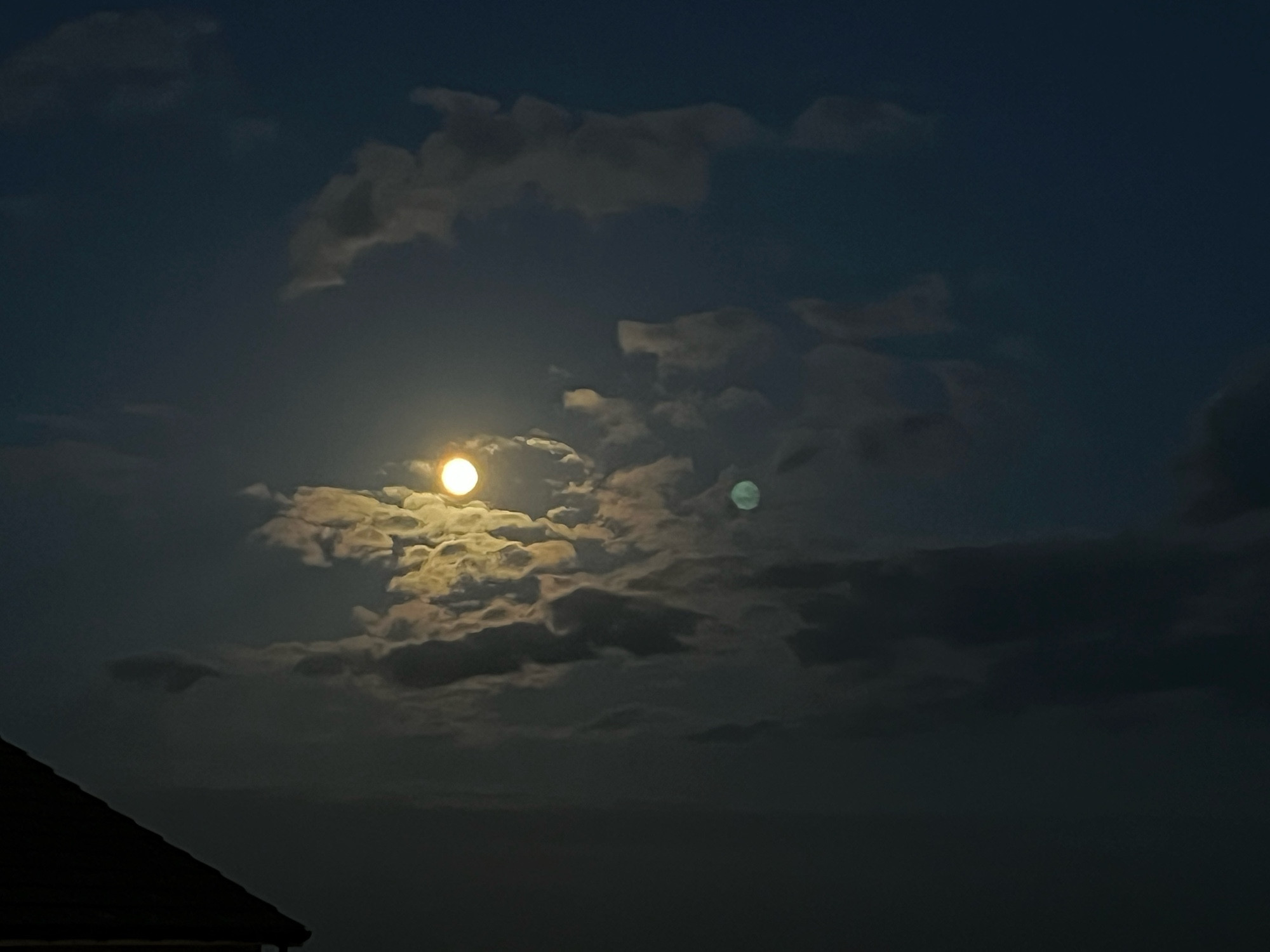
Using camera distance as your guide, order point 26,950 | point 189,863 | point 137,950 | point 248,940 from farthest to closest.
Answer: point 189,863 → point 248,940 → point 137,950 → point 26,950

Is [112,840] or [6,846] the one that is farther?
[112,840]

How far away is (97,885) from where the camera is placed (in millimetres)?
15867

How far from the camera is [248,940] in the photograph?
1670cm

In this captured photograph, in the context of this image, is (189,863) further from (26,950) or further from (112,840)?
(26,950)

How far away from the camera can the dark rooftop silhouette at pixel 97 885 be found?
1480 centimetres

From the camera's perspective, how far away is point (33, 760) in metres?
18.6

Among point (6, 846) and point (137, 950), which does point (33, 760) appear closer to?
point (6, 846)

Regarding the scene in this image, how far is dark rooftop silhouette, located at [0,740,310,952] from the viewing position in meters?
14.8

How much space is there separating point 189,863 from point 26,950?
3.41 metres

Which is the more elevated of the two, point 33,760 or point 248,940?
point 33,760

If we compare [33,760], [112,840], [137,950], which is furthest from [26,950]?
[33,760]

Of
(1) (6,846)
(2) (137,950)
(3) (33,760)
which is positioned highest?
(3) (33,760)

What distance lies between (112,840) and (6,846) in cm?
163

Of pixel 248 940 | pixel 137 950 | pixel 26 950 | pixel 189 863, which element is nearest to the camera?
→ pixel 26 950
